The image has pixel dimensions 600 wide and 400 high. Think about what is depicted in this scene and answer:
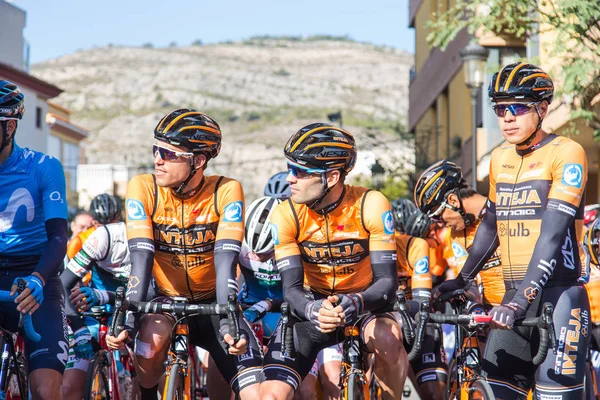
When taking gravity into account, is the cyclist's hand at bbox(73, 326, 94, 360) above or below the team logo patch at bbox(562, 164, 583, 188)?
below

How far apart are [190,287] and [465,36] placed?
2549 centimetres

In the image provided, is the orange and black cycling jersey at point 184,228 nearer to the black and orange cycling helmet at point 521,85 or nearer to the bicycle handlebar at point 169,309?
the bicycle handlebar at point 169,309

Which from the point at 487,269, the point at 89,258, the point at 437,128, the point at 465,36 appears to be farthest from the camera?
the point at 437,128

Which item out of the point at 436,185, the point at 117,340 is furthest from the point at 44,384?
the point at 436,185

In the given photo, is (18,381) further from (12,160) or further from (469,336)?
(469,336)

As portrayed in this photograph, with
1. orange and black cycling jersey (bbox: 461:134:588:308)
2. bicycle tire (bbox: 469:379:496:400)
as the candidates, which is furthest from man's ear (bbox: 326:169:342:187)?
bicycle tire (bbox: 469:379:496:400)

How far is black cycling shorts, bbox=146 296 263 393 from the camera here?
7.20 meters

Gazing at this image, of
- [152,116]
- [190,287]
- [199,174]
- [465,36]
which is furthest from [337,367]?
[152,116]

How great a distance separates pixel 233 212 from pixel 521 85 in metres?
2.21

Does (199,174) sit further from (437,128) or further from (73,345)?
(437,128)

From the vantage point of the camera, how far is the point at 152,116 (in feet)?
547

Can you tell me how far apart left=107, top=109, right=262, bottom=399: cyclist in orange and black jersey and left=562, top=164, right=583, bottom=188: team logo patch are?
7.51 ft

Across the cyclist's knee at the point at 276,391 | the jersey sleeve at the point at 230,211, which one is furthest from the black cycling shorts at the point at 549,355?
the jersey sleeve at the point at 230,211

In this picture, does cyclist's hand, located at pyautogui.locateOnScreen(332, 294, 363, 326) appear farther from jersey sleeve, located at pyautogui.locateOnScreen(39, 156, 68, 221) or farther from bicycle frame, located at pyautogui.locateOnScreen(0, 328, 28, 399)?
bicycle frame, located at pyautogui.locateOnScreen(0, 328, 28, 399)
